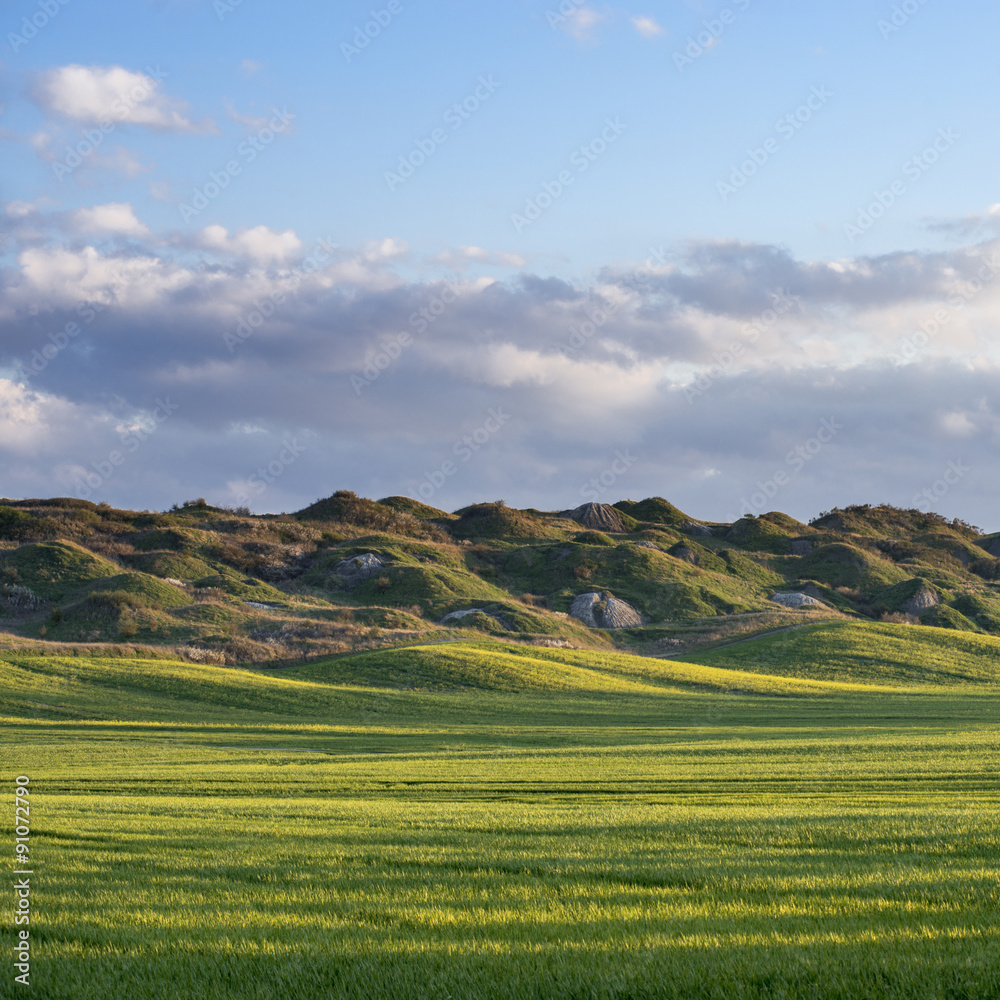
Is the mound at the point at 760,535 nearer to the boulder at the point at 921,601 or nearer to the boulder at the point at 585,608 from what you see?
the boulder at the point at 921,601

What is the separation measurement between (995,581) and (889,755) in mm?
112422

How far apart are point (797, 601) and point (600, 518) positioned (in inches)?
2133

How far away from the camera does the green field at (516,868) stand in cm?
570

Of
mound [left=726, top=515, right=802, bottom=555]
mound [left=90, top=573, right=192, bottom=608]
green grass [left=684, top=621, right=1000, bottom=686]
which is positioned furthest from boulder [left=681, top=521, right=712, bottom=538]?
mound [left=90, top=573, right=192, bottom=608]

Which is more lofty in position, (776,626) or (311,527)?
(311,527)

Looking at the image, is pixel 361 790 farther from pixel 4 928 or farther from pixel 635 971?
pixel 635 971

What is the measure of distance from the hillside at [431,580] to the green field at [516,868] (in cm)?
3107

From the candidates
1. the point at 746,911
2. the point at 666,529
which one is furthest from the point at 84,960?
the point at 666,529

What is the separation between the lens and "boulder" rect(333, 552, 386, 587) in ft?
285

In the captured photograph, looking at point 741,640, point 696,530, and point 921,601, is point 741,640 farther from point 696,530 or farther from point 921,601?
point 696,530

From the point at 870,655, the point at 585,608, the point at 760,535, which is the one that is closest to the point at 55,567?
the point at 585,608

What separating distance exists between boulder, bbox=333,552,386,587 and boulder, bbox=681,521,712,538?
6099cm

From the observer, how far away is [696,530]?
13700cm

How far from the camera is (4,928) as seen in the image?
22.9 feet
